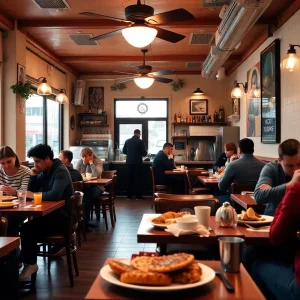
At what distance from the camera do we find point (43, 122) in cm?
929

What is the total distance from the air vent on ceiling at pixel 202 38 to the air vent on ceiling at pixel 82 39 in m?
1.92

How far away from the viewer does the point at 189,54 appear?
9508 millimetres

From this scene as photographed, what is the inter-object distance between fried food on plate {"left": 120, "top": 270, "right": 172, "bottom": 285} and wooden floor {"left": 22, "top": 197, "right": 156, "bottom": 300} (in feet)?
8.10

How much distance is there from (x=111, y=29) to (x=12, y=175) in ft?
12.1

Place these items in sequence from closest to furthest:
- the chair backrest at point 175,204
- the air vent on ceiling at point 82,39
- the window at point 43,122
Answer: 1. the chair backrest at point 175,204
2. the air vent on ceiling at point 82,39
3. the window at point 43,122

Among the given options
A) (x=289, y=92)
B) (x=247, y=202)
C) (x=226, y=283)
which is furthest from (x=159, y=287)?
(x=289, y=92)

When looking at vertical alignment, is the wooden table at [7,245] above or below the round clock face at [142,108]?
below

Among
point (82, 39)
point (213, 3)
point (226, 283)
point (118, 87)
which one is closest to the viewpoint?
point (226, 283)

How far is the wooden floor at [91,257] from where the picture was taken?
385 cm

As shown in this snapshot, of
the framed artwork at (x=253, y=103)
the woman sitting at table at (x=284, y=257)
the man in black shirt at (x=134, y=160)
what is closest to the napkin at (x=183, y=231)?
the woman sitting at table at (x=284, y=257)

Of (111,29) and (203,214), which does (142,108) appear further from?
(203,214)

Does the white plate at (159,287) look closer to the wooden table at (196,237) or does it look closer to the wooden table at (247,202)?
the wooden table at (196,237)

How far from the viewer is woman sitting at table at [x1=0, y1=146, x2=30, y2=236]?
4.36 meters

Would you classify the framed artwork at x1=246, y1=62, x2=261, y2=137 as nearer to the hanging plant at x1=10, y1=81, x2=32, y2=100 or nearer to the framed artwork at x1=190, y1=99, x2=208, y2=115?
the framed artwork at x1=190, y1=99, x2=208, y2=115
